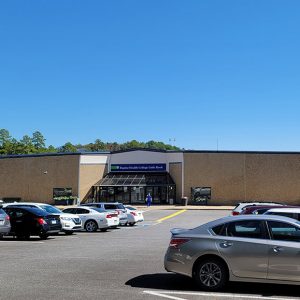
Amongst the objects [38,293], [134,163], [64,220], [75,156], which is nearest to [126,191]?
[134,163]

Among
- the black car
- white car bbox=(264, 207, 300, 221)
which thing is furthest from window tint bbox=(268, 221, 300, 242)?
the black car

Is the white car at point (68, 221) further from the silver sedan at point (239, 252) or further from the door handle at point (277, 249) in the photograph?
the door handle at point (277, 249)

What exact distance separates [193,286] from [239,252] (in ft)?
4.31

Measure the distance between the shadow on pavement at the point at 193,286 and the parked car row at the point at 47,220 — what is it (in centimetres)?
1020

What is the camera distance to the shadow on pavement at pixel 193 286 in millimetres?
8883

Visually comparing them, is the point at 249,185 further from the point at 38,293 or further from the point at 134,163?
the point at 38,293

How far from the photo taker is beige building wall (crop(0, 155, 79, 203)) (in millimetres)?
58250

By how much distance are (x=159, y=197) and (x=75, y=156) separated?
11468 mm

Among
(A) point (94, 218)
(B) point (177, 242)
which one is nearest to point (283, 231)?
(B) point (177, 242)

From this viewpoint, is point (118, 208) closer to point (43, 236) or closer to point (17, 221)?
point (43, 236)

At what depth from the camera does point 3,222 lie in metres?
19.4

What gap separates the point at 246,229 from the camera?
911 centimetres

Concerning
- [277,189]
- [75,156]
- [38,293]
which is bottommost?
[38,293]

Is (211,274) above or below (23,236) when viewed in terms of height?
above
